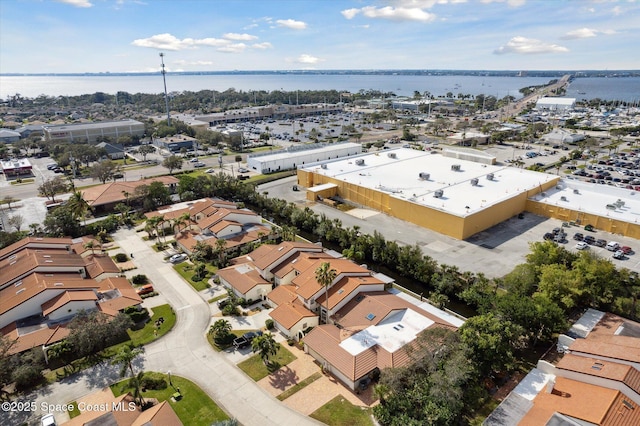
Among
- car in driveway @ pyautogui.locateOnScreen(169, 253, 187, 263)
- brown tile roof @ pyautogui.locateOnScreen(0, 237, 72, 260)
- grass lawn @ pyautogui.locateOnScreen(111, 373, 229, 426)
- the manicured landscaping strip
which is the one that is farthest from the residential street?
brown tile roof @ pyautogui.locateOnScreen(0, 237, 72, 260)

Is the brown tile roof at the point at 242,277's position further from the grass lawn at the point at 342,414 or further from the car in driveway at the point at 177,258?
the grass lawn at the point at 342,414

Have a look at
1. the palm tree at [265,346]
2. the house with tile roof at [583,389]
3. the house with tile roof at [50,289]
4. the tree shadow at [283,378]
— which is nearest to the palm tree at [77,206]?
the house with tile roof at [50,289]

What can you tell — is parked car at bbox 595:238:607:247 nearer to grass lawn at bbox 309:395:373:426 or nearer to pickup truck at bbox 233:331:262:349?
grass lawn at bbox 309:395:373:426

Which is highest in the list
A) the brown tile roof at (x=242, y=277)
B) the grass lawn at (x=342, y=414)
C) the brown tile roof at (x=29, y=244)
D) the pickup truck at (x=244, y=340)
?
the brown tile roof at (x=29, y=244)

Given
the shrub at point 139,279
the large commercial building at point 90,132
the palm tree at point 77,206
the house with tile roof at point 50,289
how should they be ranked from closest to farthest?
the house with tile roof at point 50,289, the shrub at point 139,279, the palm tree at point 77,206, the large commercial building at point 90,132

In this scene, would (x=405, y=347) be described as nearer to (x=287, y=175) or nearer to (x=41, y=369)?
(x=41, y=369)

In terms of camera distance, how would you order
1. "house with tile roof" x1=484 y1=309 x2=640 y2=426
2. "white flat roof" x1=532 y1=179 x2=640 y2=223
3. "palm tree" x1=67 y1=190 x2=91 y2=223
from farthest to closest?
"white flat roof" x1=532 y1=179 x2=640 y2=223 → "palm tree" x1=67 y1=190 x2=91 y2=223 → "house with tile roof" x1=484 y1=309 x2=640 y2=426

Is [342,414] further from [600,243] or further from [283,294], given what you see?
[600,243]
